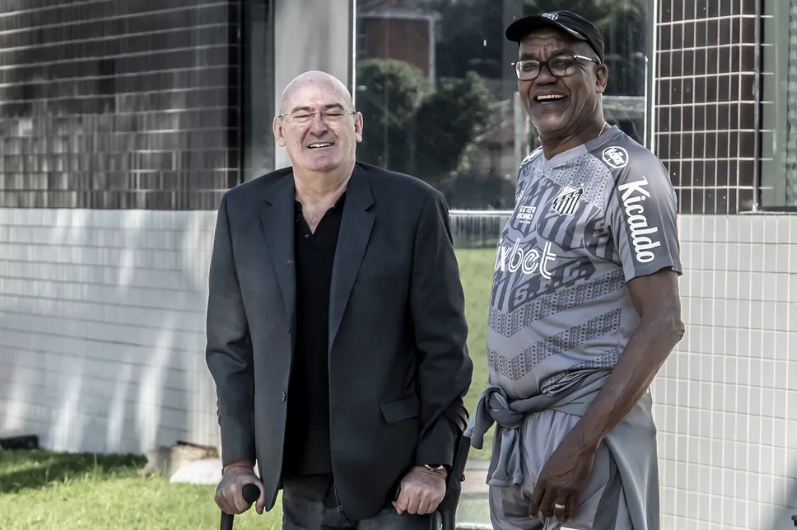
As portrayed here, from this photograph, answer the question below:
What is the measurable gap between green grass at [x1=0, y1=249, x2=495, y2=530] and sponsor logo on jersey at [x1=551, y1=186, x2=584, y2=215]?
13.0 ft

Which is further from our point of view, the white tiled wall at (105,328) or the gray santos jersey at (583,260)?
the white tiled wall at (105,328)

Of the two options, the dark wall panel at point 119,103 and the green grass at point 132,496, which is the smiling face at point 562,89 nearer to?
the green grass at point 132,496

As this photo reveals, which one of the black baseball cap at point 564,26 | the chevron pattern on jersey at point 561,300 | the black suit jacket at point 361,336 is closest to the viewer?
the chevron pattern on jersey at point 561,300

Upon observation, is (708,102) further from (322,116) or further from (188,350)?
(188,350)

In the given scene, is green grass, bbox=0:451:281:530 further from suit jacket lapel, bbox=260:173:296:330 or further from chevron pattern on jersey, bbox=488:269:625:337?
chevron pattern on jersey, bbox=488:269:625:337

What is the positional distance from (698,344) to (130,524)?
336 cm

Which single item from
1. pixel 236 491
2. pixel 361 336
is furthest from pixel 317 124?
pixel 236 491

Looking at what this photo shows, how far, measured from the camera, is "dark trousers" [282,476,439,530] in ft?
12.6

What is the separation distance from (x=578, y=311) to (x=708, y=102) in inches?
143

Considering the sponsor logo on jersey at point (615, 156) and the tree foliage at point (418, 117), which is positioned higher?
the tree foliage at point (418, 117)

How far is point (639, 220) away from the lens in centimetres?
316

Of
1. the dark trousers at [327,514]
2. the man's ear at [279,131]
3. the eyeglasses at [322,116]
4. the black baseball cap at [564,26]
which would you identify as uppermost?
the black baseball cap at [564,26]

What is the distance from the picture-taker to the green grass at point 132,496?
760cm

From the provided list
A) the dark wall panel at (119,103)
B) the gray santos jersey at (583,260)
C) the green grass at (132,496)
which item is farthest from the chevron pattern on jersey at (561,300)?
Answer: the dark wall panel at (119,103)
